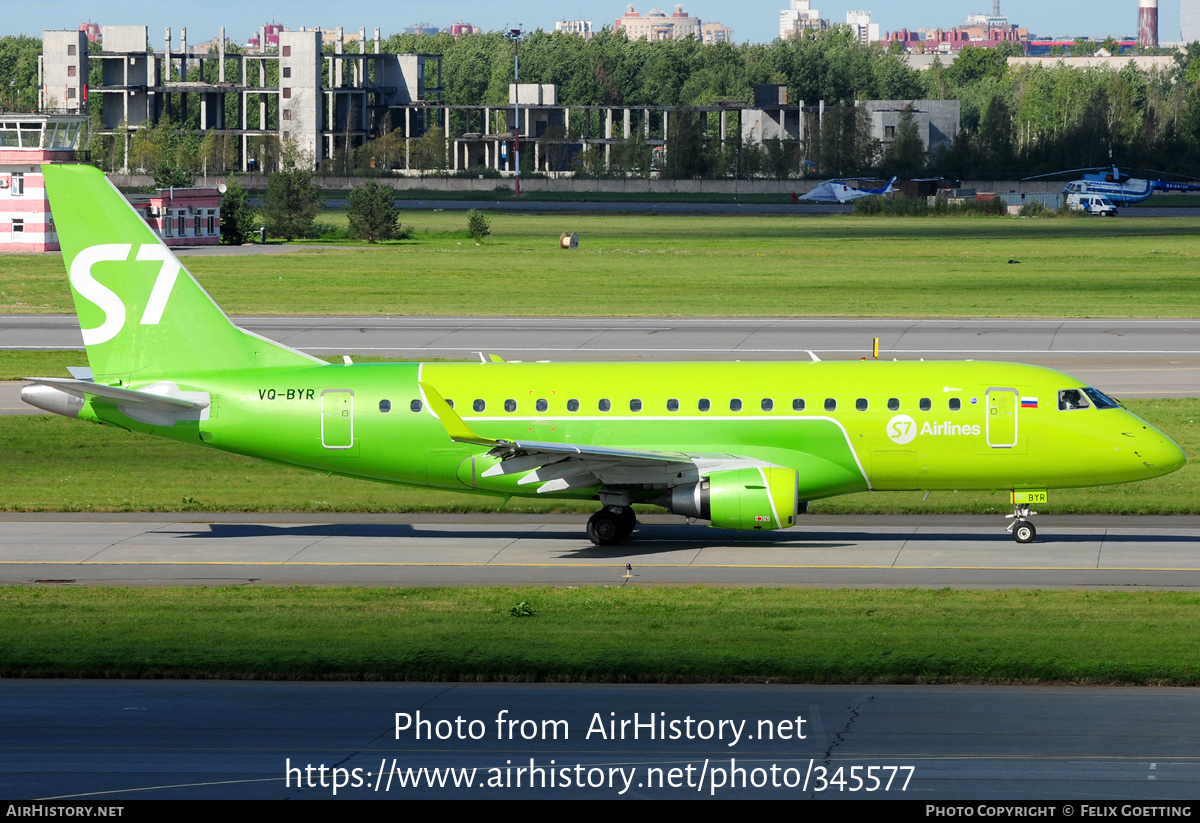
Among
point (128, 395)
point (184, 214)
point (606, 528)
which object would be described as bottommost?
point (606, 528)

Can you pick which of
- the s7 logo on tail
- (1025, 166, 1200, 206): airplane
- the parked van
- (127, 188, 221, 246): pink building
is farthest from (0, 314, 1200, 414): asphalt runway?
(1025, 166, 1200, 206): airplane

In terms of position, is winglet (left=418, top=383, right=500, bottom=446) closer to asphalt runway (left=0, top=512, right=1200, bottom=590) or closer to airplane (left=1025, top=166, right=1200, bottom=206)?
asphalt runway (left=0, top=512, right=1200, bottom=590)

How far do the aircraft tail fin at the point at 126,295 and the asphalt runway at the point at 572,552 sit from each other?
4183 millimetres

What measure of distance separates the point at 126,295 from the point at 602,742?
1983 centimetres

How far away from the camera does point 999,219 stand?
519ft

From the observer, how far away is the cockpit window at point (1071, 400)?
104ft

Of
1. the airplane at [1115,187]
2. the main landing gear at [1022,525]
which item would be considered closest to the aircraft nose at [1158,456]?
the main landing gear at [1022,525]

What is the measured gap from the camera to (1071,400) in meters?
31.9

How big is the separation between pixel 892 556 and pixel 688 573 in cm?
463

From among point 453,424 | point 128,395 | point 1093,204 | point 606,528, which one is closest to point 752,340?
point 606,528

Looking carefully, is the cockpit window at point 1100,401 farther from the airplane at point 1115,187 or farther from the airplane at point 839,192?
the airplane at point 839,192

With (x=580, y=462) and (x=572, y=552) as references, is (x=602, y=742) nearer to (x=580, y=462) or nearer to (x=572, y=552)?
(x=580, y=462)

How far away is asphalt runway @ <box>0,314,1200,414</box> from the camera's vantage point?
192 feet
